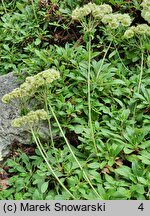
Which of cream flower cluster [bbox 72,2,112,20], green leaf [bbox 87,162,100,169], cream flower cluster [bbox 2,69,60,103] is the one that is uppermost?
cream flower cluster [bbox 72,2,112,20]

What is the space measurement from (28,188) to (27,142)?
0.54 metres

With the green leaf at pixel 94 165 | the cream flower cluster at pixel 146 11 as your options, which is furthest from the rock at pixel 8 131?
the cream flower cluster at pixel 146 11

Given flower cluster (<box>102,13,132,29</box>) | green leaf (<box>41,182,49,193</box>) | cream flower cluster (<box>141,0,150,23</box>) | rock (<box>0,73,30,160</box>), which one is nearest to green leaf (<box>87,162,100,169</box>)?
green leaf (<box>41,182,49,193</box>)

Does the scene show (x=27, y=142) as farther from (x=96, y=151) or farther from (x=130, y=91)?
(x=130, y=91)

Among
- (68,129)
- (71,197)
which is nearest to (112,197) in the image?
(71,197)

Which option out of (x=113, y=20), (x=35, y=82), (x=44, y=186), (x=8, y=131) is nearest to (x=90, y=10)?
(x=113, y=20)

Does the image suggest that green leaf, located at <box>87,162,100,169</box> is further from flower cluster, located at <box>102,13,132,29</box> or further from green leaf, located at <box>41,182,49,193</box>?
flower cluster, located at <box>102,13,132,29</box>

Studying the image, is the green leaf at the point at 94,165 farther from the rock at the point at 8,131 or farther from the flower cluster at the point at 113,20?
the flower cluster at the point at 113,20

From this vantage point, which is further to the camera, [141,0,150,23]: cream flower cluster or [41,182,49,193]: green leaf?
[141,0,150,23]: cream flower cluster

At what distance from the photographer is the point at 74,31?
4.96 metres

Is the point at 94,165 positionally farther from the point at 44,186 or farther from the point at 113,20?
the point at 113,20

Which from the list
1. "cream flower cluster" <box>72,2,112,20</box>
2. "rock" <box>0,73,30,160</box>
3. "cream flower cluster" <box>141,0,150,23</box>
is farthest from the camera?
"cream flower cluster" <box>141,0,150,23</box>

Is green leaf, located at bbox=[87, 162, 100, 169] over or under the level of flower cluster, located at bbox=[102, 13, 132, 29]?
under

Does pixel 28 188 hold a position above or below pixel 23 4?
below
